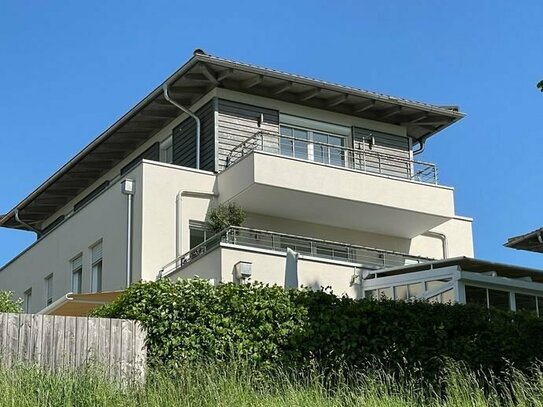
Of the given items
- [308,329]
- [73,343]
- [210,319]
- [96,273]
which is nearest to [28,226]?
[96,273]

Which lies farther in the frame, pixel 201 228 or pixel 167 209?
pixel 201 228

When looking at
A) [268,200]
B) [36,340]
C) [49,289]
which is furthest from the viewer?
[49,289]

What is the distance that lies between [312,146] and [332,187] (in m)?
2.53

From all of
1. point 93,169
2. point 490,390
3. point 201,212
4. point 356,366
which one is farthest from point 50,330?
point 93,169

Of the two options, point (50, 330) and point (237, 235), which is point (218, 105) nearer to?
point (237, 235)

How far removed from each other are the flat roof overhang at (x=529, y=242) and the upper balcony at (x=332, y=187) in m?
2.96

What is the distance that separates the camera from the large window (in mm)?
29141

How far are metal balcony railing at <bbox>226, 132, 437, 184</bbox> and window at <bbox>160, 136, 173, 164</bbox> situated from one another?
304cm

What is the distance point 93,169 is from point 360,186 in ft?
32.4

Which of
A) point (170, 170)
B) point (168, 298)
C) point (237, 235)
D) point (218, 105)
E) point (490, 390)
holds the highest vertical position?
point (218, 105)

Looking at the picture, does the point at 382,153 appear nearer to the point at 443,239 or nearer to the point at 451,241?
the point at 443,239

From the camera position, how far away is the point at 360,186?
1100 inches

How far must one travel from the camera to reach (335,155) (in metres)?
30.0

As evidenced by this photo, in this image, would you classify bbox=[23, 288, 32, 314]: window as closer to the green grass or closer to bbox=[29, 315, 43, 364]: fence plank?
bbox=[29, 315, 43, 364]: fence plank
